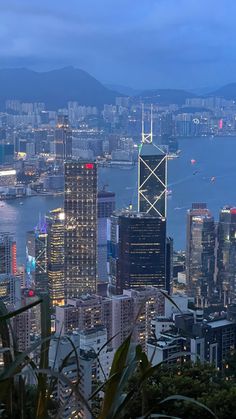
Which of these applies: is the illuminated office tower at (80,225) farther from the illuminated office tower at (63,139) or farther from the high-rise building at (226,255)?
the illuminated office tower at (63,139)

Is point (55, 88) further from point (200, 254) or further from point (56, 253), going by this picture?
point (200, 254)

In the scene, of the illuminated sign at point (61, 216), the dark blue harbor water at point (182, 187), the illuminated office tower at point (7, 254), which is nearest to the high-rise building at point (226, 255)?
the dark blue harbor water at point (182, 187)

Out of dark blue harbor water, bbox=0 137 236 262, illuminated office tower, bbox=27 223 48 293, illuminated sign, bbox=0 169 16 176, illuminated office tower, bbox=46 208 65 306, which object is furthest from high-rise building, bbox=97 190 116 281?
illuminated sign, bbox=0 169 16 176

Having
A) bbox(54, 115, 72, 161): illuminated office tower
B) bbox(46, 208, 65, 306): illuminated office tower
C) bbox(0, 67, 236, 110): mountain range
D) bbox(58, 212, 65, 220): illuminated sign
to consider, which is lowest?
bbox(46, 208, 65, 306): illuminated office tower

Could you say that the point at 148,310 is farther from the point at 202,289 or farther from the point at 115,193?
the point at 115,193

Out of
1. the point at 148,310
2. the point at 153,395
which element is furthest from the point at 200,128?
the point at 153,395

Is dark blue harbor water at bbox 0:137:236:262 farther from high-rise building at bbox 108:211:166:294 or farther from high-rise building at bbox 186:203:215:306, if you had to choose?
high-rise building at bbox 108:211:166:294

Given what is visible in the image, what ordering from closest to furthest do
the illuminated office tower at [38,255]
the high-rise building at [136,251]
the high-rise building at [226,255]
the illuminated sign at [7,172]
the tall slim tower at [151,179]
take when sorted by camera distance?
the high-rise building at [226,255], the illuminated office tower at [38,255], the high-rise building at [136,251], the tall slim tower at [151,179], the illuminated sign at [7,172]
